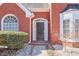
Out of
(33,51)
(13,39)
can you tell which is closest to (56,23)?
(33,51)

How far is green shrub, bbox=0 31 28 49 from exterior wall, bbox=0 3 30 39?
0.42 feet

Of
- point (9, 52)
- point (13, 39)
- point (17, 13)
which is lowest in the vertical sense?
point (9, 52)

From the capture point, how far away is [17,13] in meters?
2.83

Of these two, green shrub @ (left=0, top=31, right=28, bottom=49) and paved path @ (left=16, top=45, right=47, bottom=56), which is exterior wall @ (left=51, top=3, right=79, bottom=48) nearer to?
paved path @ (left=16, top=45, right=47, bottom=56)

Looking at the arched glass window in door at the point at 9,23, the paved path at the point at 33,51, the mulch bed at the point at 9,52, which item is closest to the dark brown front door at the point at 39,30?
the paved path at the point at 33,51

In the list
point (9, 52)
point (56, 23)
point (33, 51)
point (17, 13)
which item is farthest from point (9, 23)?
point (56, 23)

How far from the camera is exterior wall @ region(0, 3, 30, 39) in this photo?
279 centimetres

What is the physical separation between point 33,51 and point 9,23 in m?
0.71

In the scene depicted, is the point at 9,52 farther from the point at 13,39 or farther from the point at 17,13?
the point at 17,13

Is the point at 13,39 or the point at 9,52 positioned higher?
the point at 13,39

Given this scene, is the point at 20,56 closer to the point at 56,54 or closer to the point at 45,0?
the point at 56,54

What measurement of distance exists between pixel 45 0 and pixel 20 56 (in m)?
1.18

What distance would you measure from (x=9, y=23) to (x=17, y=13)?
0.24 meters

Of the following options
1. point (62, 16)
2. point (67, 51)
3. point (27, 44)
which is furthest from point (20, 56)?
point (62, 16)
